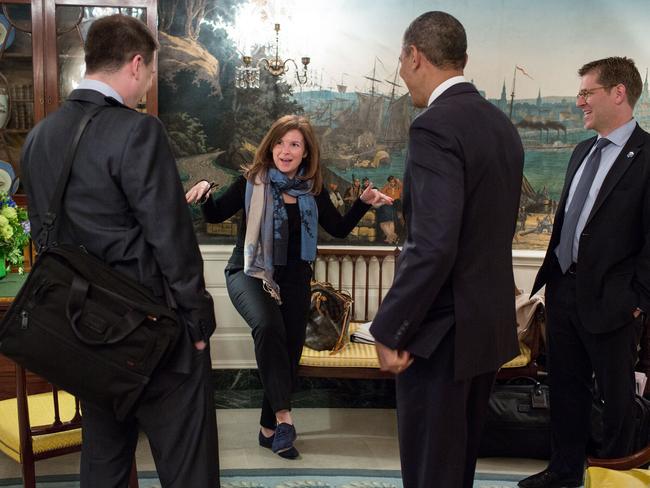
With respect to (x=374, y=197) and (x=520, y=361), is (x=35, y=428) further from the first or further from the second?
(x=520, y=361)

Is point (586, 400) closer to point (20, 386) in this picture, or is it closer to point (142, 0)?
point (20, 386)

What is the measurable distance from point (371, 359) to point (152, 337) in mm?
2432

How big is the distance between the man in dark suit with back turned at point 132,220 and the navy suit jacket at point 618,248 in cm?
187

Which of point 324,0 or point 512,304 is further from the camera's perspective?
point 324,0

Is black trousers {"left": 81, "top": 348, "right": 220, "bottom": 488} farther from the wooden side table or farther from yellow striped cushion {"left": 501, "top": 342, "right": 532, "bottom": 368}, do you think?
yellow striped cushion {"left": 501, "top": 342, "right": 532, "bottom": 368}

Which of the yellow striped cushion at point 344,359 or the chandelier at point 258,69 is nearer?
the yellow striped cushion at point 344,359

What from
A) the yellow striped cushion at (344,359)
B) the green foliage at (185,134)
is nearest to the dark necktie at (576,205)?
the yellow striped cushion at (344,359)

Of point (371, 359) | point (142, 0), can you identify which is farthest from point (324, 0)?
point (371, 359)

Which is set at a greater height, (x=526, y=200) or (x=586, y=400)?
(x=526, y=200)

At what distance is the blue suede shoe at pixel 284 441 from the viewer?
4238 millimetres

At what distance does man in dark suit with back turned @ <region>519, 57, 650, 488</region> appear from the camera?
136 inches

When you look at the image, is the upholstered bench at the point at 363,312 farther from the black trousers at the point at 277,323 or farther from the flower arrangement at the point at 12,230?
the flower arrangement at the point at 12,230

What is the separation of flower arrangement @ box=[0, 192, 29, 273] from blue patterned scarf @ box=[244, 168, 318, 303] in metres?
1.24

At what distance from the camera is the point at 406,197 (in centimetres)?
246
